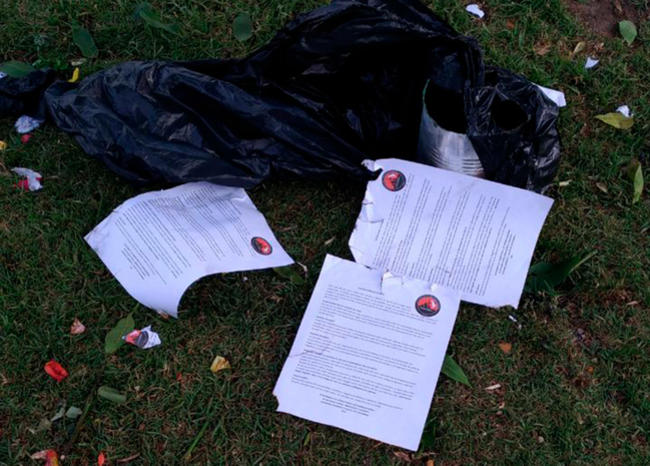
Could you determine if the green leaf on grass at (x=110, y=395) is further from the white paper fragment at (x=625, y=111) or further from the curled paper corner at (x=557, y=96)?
the white paper fragment at (x=625, y=111)

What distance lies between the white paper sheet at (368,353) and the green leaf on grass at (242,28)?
789mm

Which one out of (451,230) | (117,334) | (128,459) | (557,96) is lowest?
(128,459)

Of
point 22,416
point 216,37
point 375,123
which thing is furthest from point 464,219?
point 22,416

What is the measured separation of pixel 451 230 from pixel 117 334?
32.8 inches

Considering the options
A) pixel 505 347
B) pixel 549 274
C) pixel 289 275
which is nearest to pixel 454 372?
pixel 505 347

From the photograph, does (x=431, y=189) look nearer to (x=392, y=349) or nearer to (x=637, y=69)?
(x=392, y=349)

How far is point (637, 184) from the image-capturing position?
1.76 meters

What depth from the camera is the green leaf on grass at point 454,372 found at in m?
1.51

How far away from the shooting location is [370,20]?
1.59 meters

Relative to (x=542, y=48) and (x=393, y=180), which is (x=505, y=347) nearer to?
(x=393, y=180)

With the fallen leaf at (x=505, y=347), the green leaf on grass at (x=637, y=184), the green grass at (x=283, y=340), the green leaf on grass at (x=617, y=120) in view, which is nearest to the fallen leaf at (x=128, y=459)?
the green grass at (x=283, y=340)

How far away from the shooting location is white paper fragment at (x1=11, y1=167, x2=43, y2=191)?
1.74 m

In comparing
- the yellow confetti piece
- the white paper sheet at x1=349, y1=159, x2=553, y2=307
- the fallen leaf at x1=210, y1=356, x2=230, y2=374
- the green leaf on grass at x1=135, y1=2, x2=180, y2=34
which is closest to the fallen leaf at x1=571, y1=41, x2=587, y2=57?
the white paper sheet at x1=349, y1=159, x2=553, y2=307

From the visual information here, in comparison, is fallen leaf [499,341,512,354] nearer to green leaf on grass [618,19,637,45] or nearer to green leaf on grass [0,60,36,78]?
green leaf on grass [618,19,637,45]
